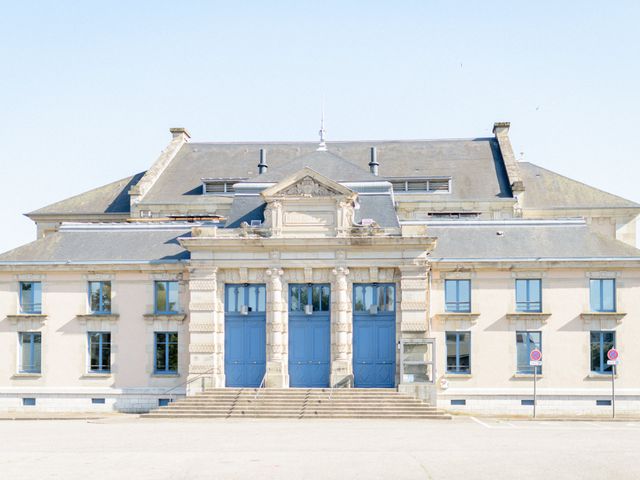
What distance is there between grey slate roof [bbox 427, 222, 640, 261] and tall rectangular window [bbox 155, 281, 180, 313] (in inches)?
378

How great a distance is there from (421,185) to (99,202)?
54.5 feet

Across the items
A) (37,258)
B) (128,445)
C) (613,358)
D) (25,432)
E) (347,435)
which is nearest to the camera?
(128,445)

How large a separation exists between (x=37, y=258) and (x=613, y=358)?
843 inches

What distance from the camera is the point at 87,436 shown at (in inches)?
1071

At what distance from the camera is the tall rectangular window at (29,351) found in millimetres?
38906

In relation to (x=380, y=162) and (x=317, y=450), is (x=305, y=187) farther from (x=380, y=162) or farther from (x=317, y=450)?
(x=380, y=162)

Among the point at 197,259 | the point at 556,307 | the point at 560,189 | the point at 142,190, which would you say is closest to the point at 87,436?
the point at 197,259

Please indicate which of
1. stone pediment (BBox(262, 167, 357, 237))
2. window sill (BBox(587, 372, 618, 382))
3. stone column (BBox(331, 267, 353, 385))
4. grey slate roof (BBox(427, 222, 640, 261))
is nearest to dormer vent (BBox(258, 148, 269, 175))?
grey slate roof (BBox(427, 222, 640, 261))

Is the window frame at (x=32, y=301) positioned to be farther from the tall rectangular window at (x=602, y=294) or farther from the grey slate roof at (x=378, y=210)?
the tall rectangular window at (x=602, y=294)

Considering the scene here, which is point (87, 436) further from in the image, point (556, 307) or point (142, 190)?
point (142, 190)

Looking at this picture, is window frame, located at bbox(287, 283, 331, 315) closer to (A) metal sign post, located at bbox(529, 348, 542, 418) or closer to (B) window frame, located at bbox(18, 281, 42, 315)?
(A) metal sign post, located at bbox(529, 348, 542, 418)

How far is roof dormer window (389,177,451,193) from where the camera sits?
51.5m

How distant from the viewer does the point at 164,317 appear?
1508 inches

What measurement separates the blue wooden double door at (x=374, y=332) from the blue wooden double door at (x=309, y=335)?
3.40 feet
